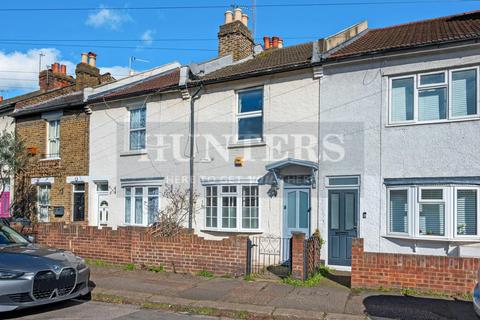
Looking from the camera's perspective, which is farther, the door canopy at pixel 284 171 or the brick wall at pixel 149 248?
the door canopy at pixel 284 171

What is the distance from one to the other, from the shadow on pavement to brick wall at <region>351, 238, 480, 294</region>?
1.08ft

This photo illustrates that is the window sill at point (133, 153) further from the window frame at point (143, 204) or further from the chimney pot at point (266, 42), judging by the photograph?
the chimney pot at point (266, 42)

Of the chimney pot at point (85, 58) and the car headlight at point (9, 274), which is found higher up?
the chimney pot at point (85, 58)

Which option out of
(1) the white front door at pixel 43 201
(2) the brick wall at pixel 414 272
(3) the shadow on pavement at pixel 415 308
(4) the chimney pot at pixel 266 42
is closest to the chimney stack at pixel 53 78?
(1) the white front door at pixel 43 201

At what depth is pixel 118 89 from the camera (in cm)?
1728

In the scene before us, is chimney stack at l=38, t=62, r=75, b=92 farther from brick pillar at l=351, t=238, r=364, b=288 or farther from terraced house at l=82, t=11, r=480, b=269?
brick pillar at l=351, t=238, r=364, b=288

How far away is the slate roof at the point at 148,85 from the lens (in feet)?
49.1

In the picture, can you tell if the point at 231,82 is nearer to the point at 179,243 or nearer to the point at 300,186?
the point at 300,186

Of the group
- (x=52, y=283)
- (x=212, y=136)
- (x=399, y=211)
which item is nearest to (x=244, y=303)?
(x=52, y=283)

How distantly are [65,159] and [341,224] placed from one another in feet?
34.5

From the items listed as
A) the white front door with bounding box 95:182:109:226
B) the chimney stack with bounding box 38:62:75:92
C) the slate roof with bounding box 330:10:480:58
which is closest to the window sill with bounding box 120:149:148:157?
Answer: the white front door with bounding box 95:182:109:226

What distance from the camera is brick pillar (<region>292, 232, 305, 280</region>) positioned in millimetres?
9203

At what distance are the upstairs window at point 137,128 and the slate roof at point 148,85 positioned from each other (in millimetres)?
666

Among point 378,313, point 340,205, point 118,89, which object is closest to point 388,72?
point 340,205
